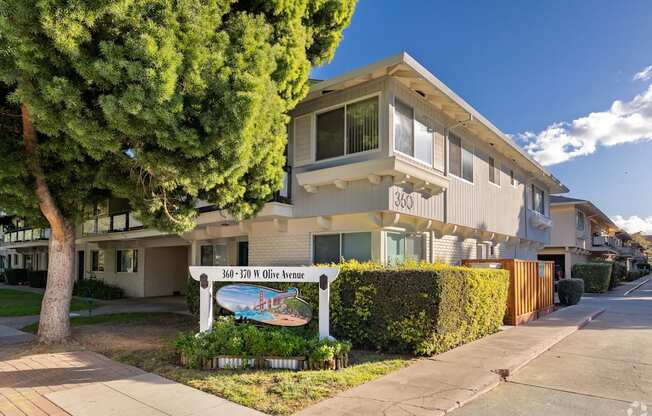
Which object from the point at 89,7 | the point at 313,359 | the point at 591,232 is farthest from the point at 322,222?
the point at 591,232

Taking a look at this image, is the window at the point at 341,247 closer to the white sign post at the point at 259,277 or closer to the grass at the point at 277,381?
the white sign post at the point at 259,277

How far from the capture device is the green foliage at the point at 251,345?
7195 millimetres

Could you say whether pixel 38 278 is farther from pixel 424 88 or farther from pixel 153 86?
pixel 153 86

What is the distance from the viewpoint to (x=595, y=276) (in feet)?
88.1

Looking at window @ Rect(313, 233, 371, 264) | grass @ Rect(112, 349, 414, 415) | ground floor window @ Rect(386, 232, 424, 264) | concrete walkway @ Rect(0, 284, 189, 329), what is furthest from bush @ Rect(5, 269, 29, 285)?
ground floor window @ Rect(386, 232, 424, 264)

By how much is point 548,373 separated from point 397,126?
6355mm

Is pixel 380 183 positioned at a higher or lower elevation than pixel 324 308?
higher

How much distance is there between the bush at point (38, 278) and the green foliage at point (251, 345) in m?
27.3

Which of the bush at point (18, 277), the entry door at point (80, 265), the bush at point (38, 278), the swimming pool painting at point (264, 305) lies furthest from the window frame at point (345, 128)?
the bush at point (18, 277)

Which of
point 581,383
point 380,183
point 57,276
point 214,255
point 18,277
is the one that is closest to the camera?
point 581,383

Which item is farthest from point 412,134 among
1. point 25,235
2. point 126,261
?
point 25,235

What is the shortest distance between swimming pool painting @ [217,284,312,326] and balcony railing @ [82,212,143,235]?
12703mm

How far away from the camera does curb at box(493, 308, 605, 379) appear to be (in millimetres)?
6934

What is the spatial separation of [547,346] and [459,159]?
6621mm
